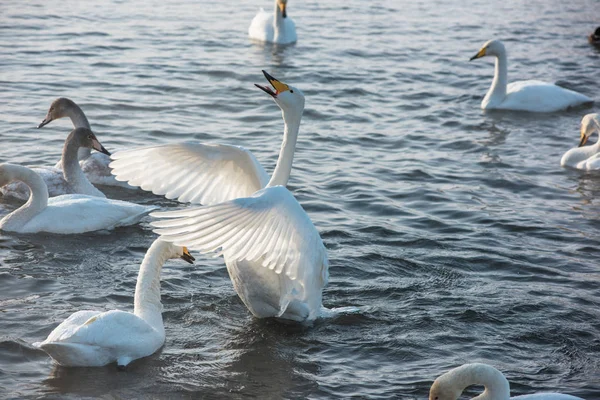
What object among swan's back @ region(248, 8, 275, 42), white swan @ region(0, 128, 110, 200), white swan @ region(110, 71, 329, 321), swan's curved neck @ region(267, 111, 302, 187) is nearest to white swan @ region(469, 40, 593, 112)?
swan's back @ region(248, 8, 275, 42)

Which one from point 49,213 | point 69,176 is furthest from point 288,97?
point 69,176

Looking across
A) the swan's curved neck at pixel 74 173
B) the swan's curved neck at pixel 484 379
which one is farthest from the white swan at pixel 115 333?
the swan's curved neck at pixel 74 173

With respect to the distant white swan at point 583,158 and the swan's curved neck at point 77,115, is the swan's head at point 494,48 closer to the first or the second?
the distant white swan at point 583,158

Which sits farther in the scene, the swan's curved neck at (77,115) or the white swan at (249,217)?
the swan's curved neck at (77,115)

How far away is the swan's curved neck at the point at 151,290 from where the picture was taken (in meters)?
7.25

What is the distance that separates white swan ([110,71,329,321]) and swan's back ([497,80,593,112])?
781 centimetres

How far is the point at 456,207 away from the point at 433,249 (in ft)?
4.84

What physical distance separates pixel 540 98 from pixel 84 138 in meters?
7.34

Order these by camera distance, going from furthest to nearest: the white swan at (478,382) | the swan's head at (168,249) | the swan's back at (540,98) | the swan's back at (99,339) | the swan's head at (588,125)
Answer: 1. the swan's back at (540,98)
2. the swan's head at (588,125)
3. the swan's head at (168,249)
4. the swan's back at (99,339)
5. the white swan at (478,382)

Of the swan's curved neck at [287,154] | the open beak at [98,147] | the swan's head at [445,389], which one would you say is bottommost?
the swan's head at [445,389]

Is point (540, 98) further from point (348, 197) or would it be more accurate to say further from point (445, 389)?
point (445, 389)

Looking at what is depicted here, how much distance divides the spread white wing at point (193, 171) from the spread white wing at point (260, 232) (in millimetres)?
1317

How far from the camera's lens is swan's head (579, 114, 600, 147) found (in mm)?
12992

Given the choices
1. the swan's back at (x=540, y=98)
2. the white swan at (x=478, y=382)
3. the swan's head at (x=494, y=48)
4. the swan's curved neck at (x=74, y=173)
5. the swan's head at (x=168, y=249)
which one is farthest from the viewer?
the swan's head at (x=494, y=48)
